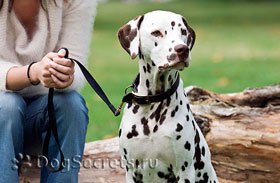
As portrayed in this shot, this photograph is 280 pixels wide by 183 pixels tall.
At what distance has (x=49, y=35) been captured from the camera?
12.7ft

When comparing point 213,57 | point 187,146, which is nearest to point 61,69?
point 187,146

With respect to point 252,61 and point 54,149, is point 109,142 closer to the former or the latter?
point 54,149

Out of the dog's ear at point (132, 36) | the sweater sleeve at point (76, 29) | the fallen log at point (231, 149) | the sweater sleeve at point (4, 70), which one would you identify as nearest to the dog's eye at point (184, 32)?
the dog's ear at point (132, 36)

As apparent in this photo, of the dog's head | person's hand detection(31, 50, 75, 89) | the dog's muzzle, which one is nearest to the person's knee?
person's hand detection(31, 50, 75, 89)

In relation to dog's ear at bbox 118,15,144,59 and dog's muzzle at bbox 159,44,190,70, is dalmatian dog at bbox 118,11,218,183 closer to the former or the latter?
dog's ear at bbox 118,15,144,59

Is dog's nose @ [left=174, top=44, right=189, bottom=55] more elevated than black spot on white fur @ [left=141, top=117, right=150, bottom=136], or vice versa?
dog's nose @ [left=174, top=44, right=189, bottom=55]

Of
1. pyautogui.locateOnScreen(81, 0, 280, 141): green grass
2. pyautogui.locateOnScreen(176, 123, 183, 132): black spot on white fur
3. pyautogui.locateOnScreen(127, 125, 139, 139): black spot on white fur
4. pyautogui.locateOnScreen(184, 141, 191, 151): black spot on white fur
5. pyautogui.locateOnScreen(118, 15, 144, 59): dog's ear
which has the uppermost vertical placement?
pyautogui.locateOnScreen(118, 15, 144, 59): dog's ear

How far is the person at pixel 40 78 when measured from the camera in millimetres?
3418

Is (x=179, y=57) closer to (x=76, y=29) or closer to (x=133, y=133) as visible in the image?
(x=133, y=133)

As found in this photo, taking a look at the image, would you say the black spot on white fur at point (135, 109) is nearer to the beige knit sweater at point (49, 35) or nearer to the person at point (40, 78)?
the person at point (40, 78)

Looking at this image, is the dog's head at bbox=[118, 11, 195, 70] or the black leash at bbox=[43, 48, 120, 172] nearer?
the dog's head at bbox=[118, 11, 195, 70]

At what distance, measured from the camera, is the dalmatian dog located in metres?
3.07

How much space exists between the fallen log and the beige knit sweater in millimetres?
957

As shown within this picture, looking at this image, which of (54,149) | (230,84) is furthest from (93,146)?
(230,84)
